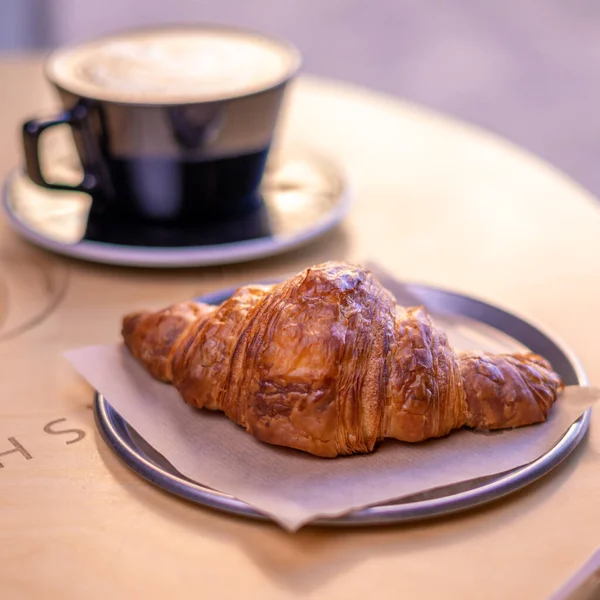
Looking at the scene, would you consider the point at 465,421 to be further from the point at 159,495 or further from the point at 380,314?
the point at 159,495

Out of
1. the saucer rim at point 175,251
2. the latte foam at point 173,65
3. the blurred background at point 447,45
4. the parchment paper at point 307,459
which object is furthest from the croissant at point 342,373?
the blurred background at point 447,45

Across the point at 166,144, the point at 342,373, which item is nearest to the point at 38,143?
the point at 166,144

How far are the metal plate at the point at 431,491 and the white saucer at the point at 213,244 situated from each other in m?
0.27

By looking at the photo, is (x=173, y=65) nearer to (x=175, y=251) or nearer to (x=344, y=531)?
(x=175, y=251)

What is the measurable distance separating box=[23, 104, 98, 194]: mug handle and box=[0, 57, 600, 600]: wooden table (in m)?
0.08

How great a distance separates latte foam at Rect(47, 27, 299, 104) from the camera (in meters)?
0.97

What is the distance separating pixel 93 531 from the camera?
582mm

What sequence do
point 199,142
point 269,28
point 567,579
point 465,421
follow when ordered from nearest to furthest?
1. point 567,579
2. point 465,421
3. point 199,142
4. point 269,28

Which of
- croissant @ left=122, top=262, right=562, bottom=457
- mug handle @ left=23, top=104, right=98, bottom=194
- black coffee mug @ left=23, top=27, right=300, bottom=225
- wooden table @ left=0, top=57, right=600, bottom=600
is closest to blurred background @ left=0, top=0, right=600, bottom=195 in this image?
wooden table @ left=0, top=57, right=600, bottom=600

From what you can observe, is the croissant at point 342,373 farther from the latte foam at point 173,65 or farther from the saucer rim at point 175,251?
the latte foam at point 173,65

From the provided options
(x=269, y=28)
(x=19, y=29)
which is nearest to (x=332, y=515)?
(x=19, y=29)

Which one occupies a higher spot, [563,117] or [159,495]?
[159,495]

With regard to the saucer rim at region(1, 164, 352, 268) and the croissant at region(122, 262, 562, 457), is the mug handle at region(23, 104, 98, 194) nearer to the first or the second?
the saucer rim at region(1, 164, 352, 268)

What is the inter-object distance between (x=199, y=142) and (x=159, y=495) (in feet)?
1.53
